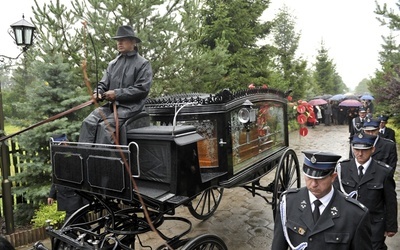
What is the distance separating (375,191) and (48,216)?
14.9ft

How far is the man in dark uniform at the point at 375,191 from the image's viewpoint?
3.32 meters

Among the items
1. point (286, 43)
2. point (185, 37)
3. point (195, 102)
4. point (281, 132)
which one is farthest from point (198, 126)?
point (286, 43)

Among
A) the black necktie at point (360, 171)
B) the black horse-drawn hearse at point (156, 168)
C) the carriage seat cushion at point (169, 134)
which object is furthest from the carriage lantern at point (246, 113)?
the black necktie at point (360, 171)

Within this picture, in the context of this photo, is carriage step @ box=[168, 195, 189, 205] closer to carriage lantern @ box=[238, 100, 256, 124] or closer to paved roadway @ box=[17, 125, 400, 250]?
carriage lantern @ box=[238, 100, 256, 124]

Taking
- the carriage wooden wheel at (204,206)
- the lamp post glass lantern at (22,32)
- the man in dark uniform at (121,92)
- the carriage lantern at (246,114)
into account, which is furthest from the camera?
the carriage wooden wheel at (204,206)

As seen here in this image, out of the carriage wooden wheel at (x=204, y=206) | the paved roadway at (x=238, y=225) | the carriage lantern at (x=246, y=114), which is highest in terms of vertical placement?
the carriage lantern at (x=246, y=114)

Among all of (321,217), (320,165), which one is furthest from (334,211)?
(320,165)

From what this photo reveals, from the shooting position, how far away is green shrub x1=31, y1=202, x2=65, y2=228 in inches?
197

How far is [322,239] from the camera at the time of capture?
83.6 inches

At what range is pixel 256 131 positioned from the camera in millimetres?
4969

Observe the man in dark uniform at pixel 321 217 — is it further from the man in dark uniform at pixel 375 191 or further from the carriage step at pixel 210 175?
the carriage step at pixel 210 175

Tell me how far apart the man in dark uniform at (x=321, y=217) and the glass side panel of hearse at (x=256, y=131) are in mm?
1898

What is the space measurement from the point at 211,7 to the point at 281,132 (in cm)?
841

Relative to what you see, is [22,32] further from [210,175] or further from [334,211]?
[334,211]
